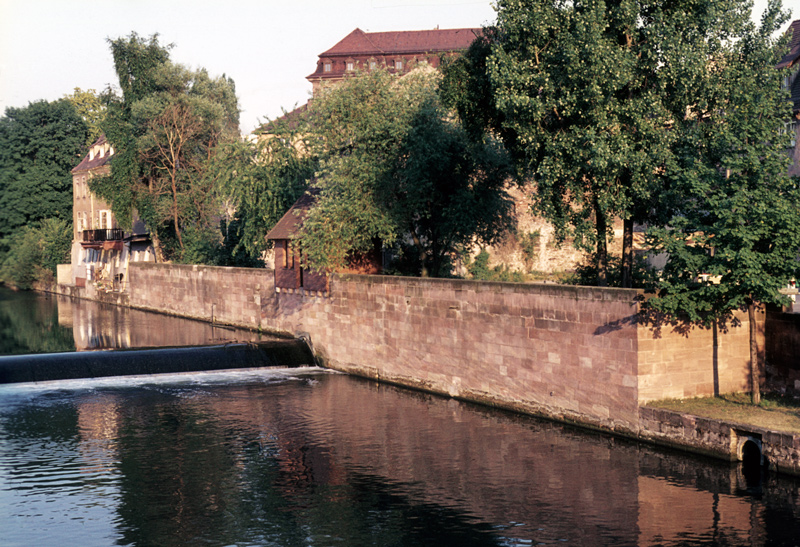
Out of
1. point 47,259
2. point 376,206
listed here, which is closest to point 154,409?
point 376,206

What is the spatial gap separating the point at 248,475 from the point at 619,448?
9.23 metres

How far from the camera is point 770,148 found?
71.4ft

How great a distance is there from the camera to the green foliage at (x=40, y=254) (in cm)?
8388

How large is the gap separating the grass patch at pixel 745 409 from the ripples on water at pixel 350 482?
1.29 meters

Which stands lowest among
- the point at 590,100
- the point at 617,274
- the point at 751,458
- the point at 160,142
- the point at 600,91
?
the point at 751,458

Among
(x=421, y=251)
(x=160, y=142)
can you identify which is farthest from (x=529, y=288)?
(x=160, y=142)

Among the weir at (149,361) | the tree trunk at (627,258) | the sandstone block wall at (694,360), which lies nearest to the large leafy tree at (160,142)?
the weir at (149,361)

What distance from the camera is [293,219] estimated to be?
41.8m

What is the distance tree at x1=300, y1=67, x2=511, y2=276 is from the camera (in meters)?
34.0

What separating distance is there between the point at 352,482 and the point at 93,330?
3620 centimetres

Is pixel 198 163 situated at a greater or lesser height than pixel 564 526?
greater

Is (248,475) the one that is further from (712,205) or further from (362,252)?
(362,252)

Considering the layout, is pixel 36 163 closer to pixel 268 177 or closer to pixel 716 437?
pixel 268 177

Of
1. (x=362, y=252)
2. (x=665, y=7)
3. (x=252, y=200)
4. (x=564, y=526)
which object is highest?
(x=665, y=7)
